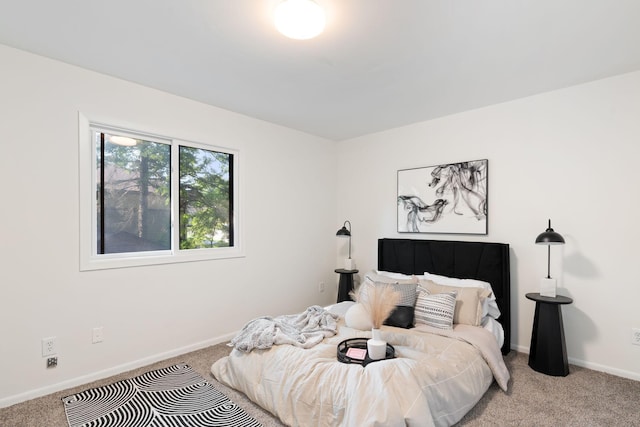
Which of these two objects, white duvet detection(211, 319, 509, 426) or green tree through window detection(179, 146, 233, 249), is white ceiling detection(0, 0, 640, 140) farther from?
white duvet detection(211, 319, 509, 426)

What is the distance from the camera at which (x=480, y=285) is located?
3.04 m

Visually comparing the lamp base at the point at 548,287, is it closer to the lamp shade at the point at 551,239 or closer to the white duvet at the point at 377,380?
the lamp shade at the point at 551,239

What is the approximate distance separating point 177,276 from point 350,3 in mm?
2710

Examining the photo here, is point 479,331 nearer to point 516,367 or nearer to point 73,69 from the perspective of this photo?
point 516,367

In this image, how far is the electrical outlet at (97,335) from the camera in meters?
2.63

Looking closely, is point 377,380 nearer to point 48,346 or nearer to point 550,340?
point 550,340

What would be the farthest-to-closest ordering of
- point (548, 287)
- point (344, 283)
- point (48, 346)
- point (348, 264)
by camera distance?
point (348, 264), point (344, 283), point (548, 287), point (48, 346)

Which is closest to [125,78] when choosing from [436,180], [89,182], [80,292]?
[89,182]

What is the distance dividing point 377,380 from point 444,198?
7.99ft

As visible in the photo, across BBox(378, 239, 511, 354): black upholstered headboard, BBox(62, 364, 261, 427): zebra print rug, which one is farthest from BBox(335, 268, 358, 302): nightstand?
BBox(62, 364, 261, 427): zebra print rug

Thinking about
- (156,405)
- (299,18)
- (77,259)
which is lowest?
(156,405)

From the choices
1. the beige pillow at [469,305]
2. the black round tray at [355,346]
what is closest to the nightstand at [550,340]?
the beige pillow at [469,305]

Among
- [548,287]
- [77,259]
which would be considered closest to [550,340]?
[548,287]

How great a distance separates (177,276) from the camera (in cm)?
316
